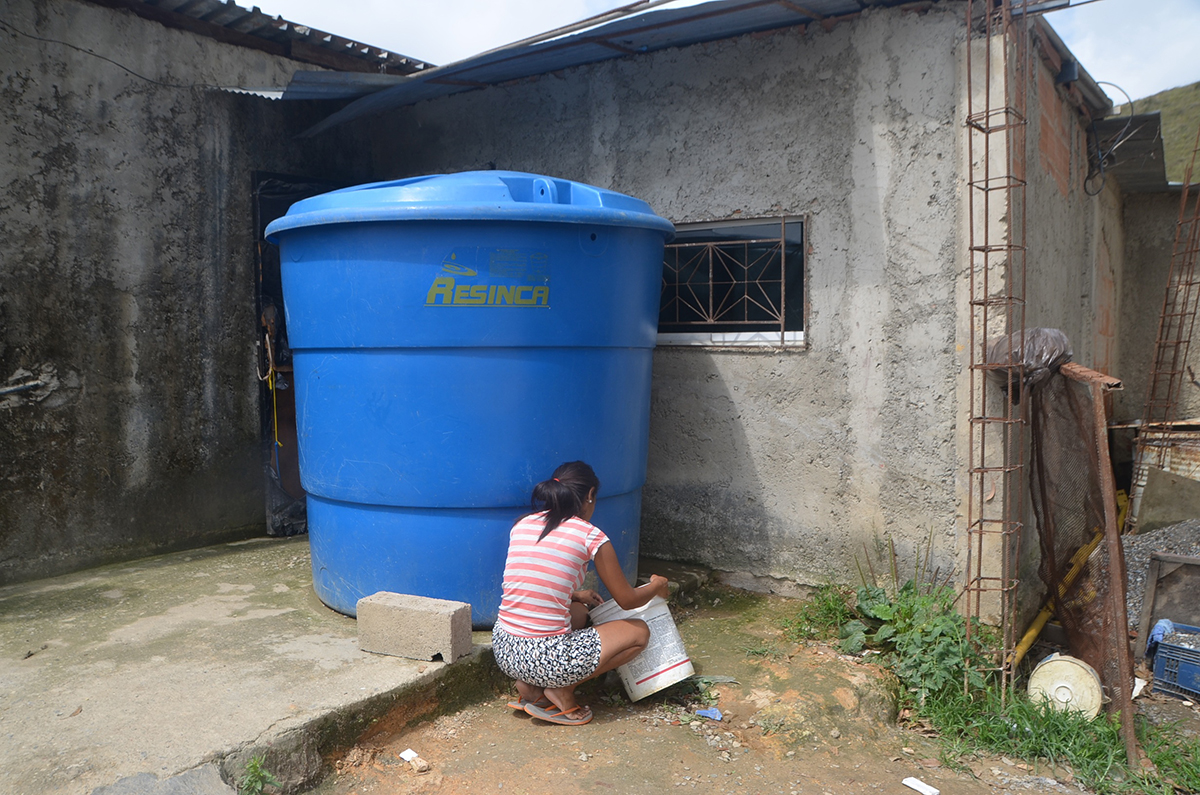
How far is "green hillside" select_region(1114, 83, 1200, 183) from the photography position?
18953 millimetres

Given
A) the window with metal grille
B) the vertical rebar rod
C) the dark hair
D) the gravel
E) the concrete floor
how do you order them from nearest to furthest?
the concrete floor, the dark hair, the window with metal grille, the gravel, the vertical rebar rod

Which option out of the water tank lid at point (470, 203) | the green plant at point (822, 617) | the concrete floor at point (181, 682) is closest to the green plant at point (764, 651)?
the green plant at point (822, 617)

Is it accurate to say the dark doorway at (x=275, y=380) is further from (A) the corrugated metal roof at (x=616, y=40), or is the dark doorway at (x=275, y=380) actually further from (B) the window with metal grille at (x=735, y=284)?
(B) the window with metal grille at (x=735, y=284)

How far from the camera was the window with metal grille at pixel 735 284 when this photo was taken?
4.17 m

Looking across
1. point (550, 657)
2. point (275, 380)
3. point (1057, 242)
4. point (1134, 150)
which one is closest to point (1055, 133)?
point (1057, 242)

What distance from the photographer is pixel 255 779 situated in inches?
91.7

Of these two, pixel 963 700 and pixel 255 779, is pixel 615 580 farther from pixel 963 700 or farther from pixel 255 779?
pixel 963 700

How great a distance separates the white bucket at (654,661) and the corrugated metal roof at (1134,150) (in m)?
4.14

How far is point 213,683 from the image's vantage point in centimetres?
279

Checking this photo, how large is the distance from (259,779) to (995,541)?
3025mm

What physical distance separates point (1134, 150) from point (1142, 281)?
254cm

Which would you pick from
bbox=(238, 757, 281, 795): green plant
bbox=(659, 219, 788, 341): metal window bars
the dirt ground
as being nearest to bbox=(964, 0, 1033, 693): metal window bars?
the dirt ground

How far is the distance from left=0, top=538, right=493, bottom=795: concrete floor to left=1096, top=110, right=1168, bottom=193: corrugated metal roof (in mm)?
5130

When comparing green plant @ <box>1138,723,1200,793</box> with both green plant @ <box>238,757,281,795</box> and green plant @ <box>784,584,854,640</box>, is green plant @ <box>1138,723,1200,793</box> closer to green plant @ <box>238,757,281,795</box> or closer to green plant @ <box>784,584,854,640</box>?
green plant @ <box>784,584,854,640</box>
